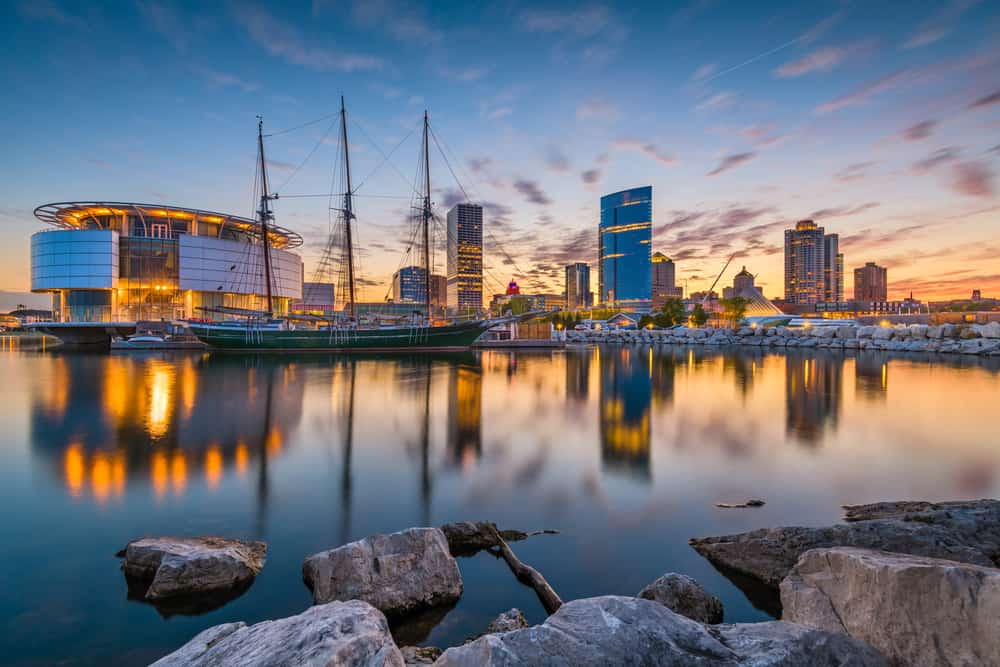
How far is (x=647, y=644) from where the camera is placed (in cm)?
311

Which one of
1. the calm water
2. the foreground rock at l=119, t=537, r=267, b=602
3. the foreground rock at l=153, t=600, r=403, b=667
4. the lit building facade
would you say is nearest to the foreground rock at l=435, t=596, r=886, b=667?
the foreground rock at l=153, t=600, r=403, b=667

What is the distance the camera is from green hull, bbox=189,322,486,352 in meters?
53.2

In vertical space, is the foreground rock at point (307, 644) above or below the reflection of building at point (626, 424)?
above

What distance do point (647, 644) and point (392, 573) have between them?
9.78 ft

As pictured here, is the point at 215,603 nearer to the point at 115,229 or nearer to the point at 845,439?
the point at 845,439

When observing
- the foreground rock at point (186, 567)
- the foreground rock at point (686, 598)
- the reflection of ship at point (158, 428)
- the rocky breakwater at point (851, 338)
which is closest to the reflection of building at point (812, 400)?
the foreground rock at point (686, 598)

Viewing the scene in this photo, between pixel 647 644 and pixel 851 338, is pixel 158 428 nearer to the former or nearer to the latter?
pixel 647 644

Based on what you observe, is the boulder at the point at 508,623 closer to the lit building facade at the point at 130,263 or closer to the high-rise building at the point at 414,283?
the high-rise building at the point at 414,283

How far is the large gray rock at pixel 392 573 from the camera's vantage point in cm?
490

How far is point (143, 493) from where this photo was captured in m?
8.47

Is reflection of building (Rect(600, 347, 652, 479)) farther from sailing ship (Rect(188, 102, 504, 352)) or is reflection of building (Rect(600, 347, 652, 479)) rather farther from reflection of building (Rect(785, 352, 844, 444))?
sailing ship (Rect(188, 102, 504, 352))

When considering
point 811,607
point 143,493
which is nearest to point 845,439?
point 811,607

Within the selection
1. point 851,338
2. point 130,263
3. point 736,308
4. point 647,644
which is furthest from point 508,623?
point 736,308

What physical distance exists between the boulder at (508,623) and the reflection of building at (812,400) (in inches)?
455
